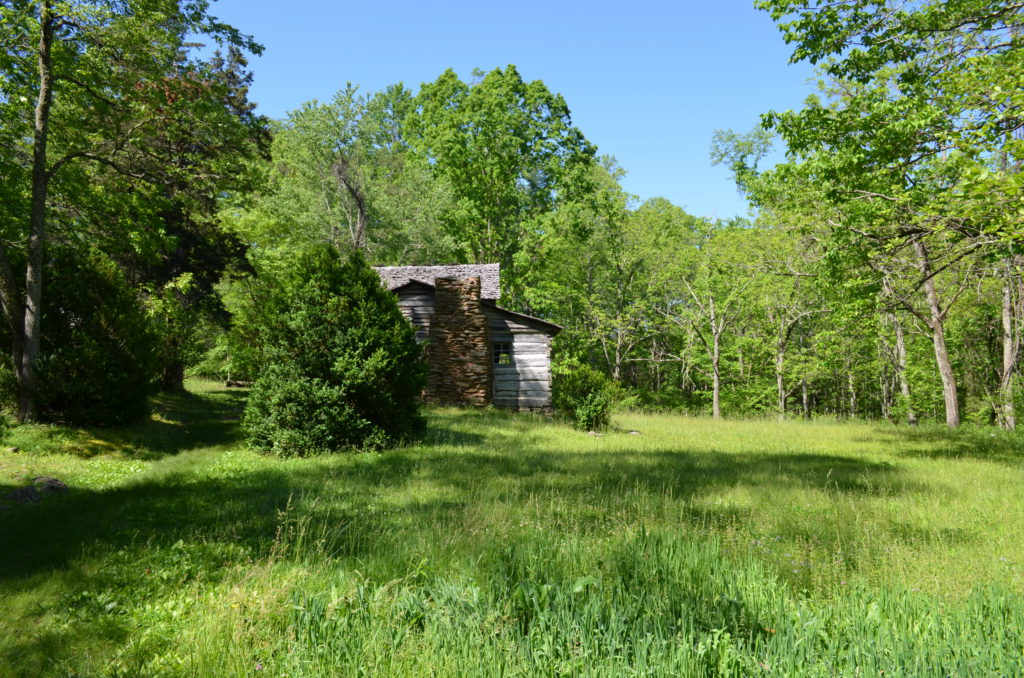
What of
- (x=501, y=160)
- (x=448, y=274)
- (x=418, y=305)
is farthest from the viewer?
(x=501, y=160)

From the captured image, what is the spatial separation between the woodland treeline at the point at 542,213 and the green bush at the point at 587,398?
596 cm

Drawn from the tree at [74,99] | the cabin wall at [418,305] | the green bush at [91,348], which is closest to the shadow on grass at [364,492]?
the green bush at [91,348]

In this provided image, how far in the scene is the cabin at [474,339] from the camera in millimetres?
23031

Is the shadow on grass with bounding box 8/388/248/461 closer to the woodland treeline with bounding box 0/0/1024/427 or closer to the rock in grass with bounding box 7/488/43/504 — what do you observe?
the woodland treeline with bounding box 0/0/1024/427

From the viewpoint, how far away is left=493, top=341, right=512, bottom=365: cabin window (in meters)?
24.9

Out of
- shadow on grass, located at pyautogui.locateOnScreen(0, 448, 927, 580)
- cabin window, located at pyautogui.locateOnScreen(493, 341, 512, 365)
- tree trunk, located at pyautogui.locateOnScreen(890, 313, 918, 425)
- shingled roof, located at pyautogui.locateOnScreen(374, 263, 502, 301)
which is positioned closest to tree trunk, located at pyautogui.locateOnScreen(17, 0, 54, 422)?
shadow on grass, located at pyautogui.locateOnScreen(0, 448, 927, 580)

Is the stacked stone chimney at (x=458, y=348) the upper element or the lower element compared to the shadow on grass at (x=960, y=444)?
upper

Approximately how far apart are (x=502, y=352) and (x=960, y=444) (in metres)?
16.6

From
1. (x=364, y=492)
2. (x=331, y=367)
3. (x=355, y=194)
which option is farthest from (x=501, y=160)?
(x=364, y=492)

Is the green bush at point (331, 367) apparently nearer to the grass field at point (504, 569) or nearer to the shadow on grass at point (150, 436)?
the grass field at point (504, 569)

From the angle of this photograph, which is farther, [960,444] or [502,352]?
[502,352]

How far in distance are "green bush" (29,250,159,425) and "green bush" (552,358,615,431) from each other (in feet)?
40.7

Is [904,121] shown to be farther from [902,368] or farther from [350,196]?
[350,196]

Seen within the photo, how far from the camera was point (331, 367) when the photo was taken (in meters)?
11.9
